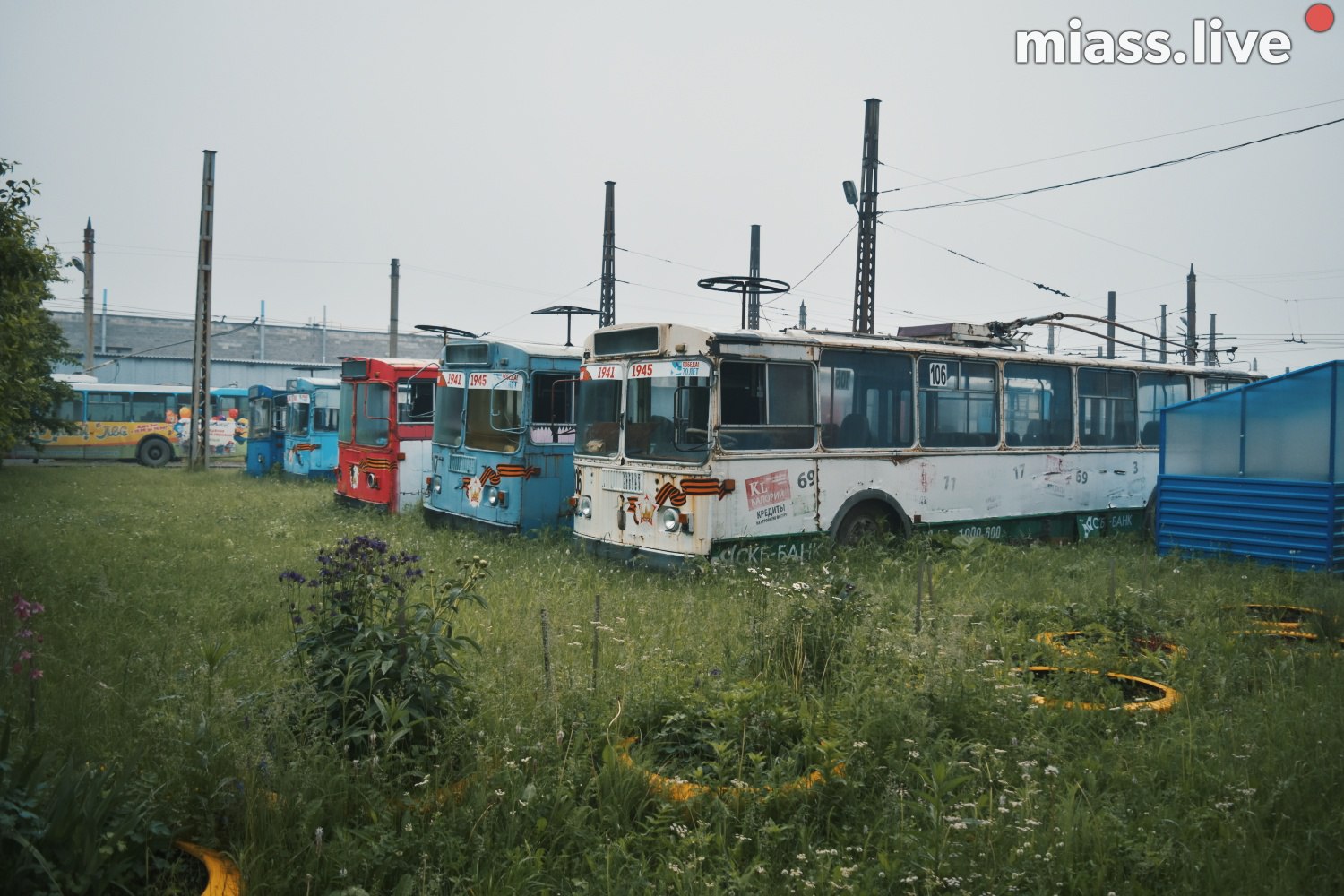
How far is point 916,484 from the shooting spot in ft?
36.8

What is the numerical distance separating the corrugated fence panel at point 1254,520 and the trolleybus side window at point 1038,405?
1692mm

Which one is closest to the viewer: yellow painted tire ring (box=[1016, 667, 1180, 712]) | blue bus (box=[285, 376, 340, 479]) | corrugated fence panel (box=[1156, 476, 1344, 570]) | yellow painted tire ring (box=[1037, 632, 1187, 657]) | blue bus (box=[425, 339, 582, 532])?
yellow painted tire ring (box=[1016, 667, 1180, 712])

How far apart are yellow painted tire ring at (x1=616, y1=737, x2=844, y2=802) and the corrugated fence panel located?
7906 millimetres

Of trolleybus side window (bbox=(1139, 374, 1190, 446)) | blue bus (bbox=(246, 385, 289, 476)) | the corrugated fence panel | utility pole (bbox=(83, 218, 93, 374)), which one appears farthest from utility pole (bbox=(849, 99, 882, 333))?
utility pole (bbox=(83, 218, 93, 374))

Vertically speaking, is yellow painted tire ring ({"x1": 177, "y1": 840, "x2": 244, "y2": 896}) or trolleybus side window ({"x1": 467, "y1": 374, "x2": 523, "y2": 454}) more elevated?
A: trolleybus side window ({"x1": 467, "y1": 374, "x2": 523, "y2": 454})

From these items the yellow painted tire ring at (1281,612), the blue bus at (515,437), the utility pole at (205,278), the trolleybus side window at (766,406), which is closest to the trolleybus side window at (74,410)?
the utility pole at (205,278)

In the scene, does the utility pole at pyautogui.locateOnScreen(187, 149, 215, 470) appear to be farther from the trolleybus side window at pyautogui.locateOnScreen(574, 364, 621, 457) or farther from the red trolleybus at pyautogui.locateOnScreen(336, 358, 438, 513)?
the trolleybus side window at pyautogui.locateOnScreen(574, 364, 621, 457)

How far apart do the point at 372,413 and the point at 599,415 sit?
746cm

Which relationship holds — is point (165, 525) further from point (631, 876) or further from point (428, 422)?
point (631, 876)

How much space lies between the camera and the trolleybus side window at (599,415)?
34.4ft

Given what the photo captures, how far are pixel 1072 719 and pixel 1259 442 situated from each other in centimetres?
688

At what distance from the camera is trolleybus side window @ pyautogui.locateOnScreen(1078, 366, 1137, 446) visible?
1346 centimetres

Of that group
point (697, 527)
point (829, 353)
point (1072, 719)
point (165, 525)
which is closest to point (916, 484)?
point (829, 353)

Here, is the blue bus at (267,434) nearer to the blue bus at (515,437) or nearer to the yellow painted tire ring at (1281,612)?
the blue bus at (515,437)
